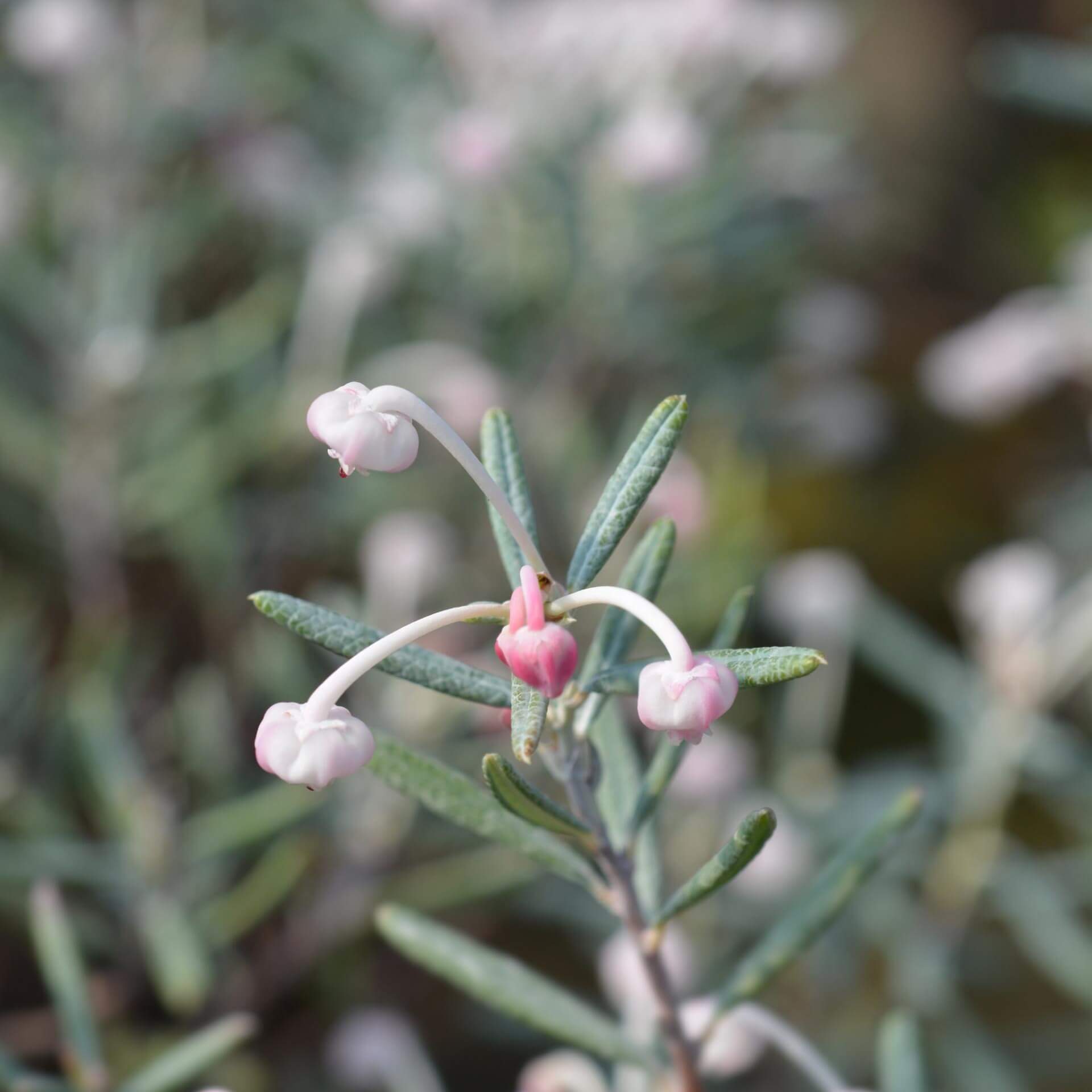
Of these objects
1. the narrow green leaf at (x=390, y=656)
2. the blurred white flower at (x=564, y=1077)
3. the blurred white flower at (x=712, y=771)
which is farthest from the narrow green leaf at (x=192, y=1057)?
the blurred white flower at (x=712, y=771)

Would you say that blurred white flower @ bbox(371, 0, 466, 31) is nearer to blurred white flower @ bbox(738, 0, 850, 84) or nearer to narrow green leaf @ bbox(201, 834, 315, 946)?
blurred white flower @ bbox(738, 0, 850, 84)

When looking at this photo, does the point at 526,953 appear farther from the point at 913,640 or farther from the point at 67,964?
the point at 67,964

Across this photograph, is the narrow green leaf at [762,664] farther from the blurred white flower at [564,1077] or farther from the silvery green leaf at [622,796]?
the blurred white flower at [564,1077]

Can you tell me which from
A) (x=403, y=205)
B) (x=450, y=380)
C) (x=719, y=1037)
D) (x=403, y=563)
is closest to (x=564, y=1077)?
(x=719, y=1037)

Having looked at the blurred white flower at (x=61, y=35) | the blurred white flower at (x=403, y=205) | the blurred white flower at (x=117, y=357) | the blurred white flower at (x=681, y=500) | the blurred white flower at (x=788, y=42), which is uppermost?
the blurred white flower at (x=61, y=35)

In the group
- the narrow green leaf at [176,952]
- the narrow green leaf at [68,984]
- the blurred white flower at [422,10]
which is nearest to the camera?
the narrow green leaf at [68,984]

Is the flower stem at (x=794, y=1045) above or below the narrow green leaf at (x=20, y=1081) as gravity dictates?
below

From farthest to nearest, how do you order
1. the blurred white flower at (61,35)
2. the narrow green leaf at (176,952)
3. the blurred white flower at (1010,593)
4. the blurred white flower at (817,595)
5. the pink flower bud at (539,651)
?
the blurred white flower at (61,35), the blurred white flower at (817,595), the blurred white flower at (1010,593), the narrow green leaf at (176,952), the pink flower bud at (539,651)

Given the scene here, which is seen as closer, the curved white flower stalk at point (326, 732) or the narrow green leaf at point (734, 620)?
the curved white flower stalk at point (326, 732)
